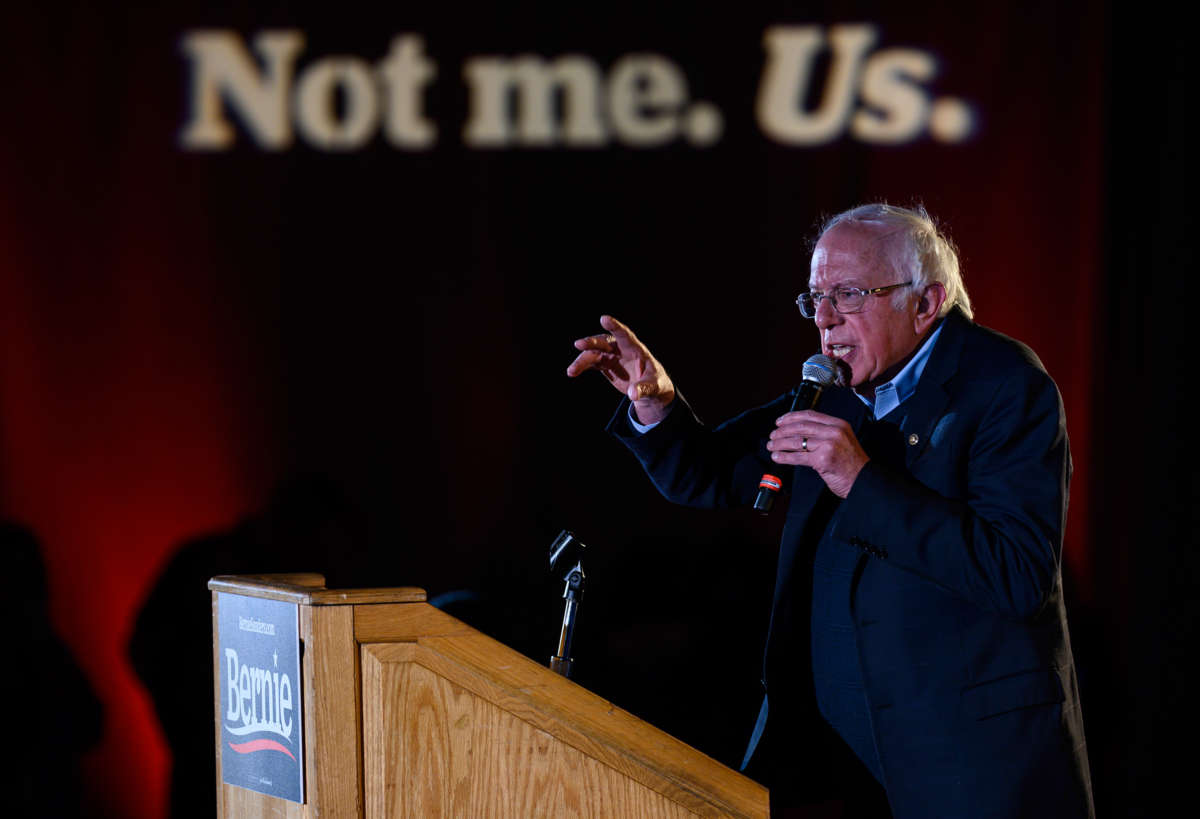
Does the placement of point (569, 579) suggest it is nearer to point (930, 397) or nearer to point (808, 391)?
point (808, 391)

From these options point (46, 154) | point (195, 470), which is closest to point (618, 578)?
point (195, 470)

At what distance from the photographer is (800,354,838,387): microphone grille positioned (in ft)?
6.28

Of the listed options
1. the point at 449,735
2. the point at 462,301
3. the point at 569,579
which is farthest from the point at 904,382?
the point at 462,301

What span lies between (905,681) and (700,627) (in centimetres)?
178

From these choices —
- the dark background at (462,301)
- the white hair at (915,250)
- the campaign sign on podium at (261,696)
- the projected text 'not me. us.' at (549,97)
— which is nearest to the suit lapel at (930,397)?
the white hair at (915,250)

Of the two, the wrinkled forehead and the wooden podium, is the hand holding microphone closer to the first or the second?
the wrinkled forehead

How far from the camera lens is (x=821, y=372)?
75.5 inches

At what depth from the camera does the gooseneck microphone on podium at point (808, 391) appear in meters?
1.82

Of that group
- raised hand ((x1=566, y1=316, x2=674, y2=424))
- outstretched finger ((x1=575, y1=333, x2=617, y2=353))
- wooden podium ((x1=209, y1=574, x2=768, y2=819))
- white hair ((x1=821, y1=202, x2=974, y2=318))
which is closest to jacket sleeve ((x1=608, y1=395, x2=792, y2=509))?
→ raised hand ((x1=566, y1=316, x2=674, y2=424))

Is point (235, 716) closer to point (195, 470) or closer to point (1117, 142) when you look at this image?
point (195, 470)

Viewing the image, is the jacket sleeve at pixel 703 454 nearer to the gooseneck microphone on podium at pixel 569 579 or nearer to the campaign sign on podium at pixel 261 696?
the gooseneck microphone on podium at pixel 569 579

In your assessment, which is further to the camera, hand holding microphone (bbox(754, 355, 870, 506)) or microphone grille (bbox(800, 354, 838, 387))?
microphone grille (bbox(800, 354, 838, 387))

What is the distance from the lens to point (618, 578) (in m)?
3.46

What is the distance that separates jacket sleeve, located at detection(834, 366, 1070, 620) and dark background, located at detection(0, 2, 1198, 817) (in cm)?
176
